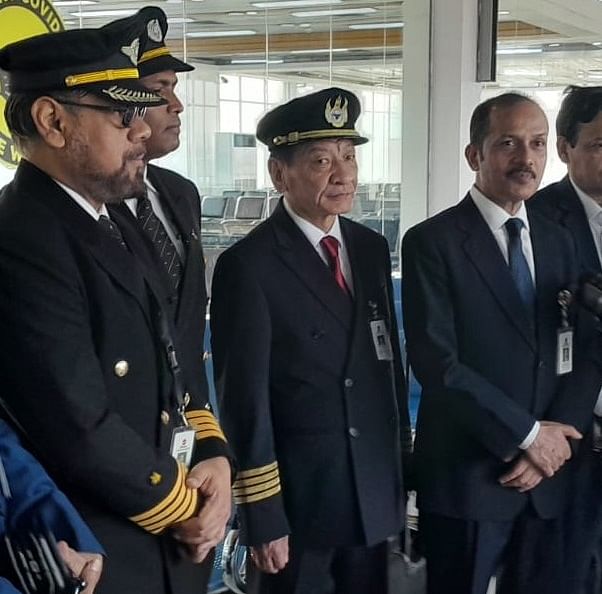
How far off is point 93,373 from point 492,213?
1.17 m

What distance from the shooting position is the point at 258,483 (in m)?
2.07

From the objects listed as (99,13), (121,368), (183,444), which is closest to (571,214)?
(183,444)

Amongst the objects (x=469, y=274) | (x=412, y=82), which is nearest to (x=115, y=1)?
(x=412, y=82)

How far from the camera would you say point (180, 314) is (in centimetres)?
190

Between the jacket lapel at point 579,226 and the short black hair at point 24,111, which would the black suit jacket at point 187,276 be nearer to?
the short black hair at point 24,111

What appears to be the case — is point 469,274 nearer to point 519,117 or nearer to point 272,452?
point 519,117

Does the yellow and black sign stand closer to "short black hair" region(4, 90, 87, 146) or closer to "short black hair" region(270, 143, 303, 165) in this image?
"short black hair" region(270, 143, 303, 165)

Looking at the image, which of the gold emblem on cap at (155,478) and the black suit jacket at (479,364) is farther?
the black suit jacket at (479,364)

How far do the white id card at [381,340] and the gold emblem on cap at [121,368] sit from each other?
773 mm

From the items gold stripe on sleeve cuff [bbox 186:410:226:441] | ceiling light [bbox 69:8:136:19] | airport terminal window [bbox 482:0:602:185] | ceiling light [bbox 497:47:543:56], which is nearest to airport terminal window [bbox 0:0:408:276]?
ceiling light [bbox 69:8:136:19]

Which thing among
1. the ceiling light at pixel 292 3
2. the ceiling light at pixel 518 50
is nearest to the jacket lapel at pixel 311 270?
the ceiling light at pixel 292 3

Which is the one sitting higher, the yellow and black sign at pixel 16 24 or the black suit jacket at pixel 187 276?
the yellow and black sign at pixel 16 24

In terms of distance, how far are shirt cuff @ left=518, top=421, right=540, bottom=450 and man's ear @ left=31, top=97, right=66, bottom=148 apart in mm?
1234

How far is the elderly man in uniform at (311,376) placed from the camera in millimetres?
2084
